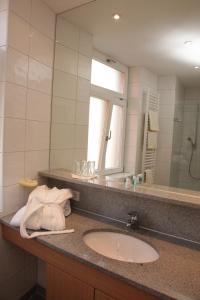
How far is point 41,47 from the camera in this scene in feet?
5.65

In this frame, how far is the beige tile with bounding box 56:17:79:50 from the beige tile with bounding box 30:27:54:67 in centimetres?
10

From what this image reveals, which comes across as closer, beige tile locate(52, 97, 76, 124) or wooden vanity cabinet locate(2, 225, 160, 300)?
wooden vanity cabinet locate(2, 225, 160, 300)

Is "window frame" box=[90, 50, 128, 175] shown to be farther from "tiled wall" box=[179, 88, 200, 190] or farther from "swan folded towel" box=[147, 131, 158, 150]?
"tiled wall" box=[179, 88, 200, 190]

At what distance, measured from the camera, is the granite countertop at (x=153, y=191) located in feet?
3.99

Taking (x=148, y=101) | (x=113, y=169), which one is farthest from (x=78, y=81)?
(x=113, y=169)

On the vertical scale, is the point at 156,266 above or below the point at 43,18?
below

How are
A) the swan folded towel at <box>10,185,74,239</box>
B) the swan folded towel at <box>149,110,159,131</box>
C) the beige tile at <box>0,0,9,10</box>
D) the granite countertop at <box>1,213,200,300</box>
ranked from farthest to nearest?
the swan folded towel at <box>149,110,159,131</box>
the beige tile at <box>0,0,9,10</box>
the swan folded towel at <box>10,185,74,239</box>
the granite countertop at <box>1,213,200,300</box>

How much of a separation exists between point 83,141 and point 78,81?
1.66 feet

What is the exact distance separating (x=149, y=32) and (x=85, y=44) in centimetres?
53

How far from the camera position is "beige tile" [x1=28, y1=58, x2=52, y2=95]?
1636 millimetres

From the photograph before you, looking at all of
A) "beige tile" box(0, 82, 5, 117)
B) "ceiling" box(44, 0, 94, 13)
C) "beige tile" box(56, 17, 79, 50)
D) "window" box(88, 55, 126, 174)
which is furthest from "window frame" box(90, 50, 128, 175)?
"beige tile" box(0, 82, 5, 117)

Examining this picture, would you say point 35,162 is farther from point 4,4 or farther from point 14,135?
point 4,4

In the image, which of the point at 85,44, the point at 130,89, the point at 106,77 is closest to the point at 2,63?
the point at 85,44

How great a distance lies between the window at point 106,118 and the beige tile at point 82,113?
37mm
